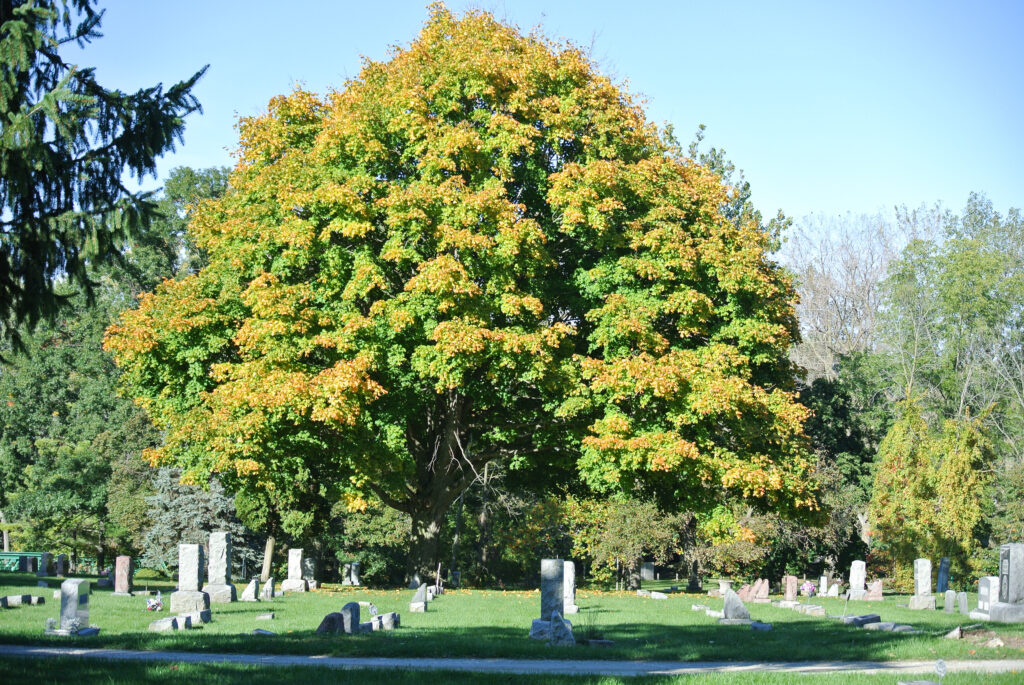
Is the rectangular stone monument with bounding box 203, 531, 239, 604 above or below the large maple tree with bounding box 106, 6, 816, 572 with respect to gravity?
below

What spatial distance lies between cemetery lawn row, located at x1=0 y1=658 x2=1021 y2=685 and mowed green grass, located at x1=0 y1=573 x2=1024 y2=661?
6.79 feet

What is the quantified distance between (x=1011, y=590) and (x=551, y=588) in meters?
9.91

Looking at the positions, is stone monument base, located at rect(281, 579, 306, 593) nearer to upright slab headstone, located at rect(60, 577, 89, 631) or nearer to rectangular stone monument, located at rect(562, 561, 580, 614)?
rectangular stone monument, located at rect(562, 561, 580, 614)

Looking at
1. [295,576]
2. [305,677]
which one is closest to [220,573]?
[295,576]

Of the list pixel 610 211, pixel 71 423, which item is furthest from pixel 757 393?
pixel 71 423

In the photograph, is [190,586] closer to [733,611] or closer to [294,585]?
[294,585]

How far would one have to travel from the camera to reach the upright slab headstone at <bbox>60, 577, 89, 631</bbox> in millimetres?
13875

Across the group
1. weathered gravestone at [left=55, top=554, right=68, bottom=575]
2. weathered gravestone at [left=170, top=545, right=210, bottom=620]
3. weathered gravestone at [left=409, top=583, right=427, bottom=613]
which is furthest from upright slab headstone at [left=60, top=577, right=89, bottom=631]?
weathered gravestone at [left=55, top=554, right=68, bottom=575]

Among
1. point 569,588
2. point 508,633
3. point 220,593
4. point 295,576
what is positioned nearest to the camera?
point 508,633

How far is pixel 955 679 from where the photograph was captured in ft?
32.8

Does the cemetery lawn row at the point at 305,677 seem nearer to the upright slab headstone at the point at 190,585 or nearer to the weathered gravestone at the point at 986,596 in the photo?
the upright slab headstone at the point at 190,585

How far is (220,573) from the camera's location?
2302 centimetres

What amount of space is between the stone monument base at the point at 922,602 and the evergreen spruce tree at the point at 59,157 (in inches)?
868

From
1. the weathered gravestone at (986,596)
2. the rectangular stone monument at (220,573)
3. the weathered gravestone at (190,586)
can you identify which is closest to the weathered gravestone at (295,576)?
the rectangular stone monument at (220,573)
